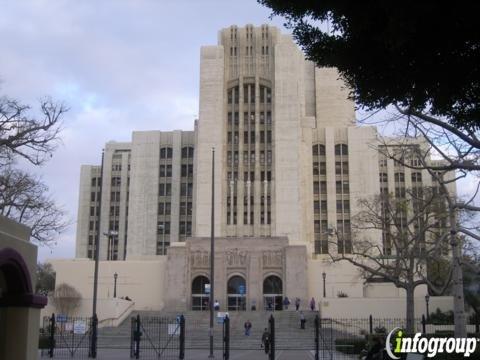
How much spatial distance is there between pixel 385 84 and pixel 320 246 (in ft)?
276

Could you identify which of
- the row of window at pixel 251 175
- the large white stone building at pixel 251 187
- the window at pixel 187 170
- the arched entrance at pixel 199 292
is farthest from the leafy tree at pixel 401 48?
the window at pixel 187 170

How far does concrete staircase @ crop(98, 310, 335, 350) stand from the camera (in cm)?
4378

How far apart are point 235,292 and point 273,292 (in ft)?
14.4

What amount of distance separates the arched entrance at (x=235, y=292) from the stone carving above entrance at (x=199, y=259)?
350 centimetres

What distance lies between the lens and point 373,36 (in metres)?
9.60

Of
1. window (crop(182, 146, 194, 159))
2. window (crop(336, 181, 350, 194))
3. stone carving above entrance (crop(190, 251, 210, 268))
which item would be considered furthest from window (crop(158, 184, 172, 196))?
stone carving above entrance (crop(190, 251, 210, 268))

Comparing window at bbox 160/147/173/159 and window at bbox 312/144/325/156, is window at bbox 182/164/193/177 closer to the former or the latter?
window at bbox 160/147/173/159

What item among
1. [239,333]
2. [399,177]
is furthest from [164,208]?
[239,333]

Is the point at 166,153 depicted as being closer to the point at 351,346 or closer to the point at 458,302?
the point at 351,346

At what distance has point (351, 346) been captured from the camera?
34406mm

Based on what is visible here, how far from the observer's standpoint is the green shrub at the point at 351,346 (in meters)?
32.8

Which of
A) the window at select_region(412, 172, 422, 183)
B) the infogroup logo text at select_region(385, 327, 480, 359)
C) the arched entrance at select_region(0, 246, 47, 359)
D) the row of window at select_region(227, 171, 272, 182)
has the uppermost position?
the window at select_region(412, 172, 422, 183)

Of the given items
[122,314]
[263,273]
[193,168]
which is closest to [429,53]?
[122,314]

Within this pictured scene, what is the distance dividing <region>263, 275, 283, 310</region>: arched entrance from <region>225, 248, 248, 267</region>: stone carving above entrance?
3.44 m
